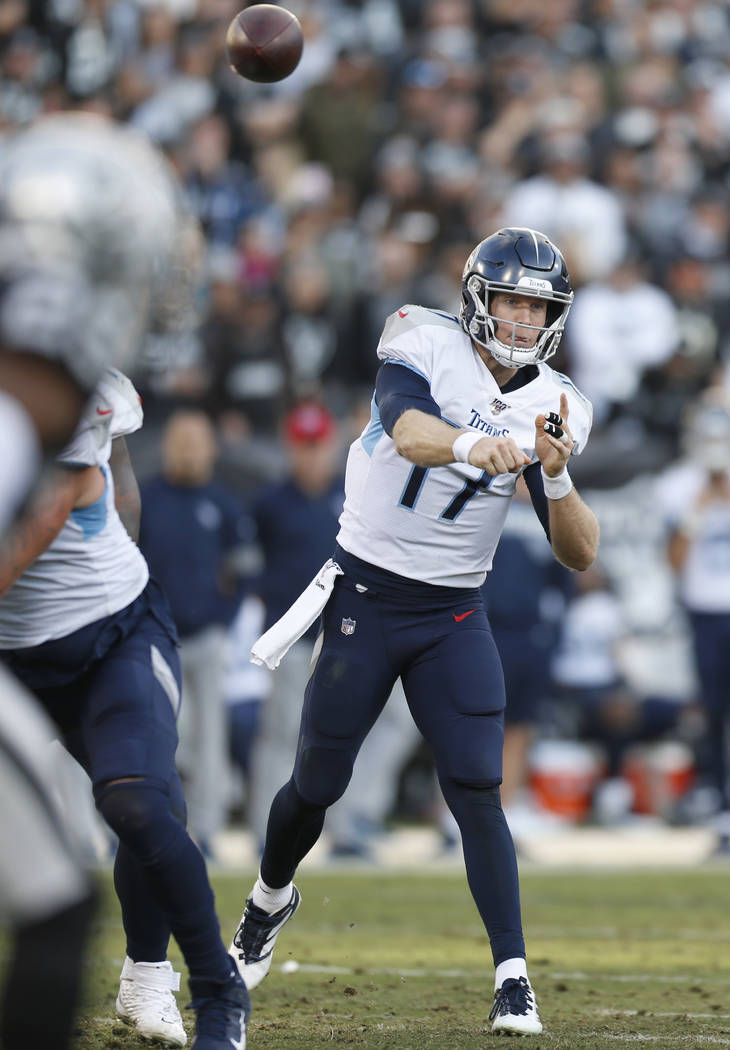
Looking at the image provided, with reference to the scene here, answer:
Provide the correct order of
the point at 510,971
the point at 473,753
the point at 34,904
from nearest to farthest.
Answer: the point at 34,904
the point at 510,971
the point at 473,753

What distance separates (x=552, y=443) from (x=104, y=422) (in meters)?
1.32

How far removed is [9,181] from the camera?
2.56 meters

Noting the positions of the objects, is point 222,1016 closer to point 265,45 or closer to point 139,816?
point 139,816

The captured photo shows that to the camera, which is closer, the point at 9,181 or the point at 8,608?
the point at 9,181

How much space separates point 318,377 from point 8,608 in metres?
7.02

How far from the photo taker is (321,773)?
468 cm

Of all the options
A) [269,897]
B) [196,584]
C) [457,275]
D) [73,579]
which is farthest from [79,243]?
[457,275]

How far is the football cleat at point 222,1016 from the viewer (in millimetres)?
3748

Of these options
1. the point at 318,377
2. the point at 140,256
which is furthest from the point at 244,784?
the point at 140,256

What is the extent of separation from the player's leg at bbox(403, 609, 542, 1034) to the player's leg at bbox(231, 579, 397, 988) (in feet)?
0.47

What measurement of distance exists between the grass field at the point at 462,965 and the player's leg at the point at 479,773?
8.8 inches

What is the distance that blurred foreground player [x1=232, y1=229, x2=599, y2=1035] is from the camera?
15.1 feet

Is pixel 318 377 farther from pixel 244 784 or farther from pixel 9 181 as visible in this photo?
pixel 9 181

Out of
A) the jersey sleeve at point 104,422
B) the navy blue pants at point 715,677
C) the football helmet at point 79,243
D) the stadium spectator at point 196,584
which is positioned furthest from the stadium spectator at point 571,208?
the football helmet at point 79,243
